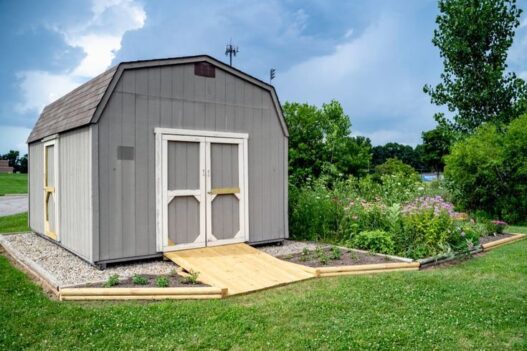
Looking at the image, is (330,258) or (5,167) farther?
(5,167)

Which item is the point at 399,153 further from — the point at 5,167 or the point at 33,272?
the point at 33,272

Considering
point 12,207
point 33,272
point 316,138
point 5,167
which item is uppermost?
point 316,138

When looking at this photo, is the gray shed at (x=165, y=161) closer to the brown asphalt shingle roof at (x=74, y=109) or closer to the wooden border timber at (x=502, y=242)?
the brown asphalt shingle roof at (x=74, y=109)

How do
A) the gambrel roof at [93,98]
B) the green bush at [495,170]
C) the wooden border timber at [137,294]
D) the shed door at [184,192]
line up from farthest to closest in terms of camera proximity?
the green bush at [495,170] → the shed door at [184,192] → the gambrel roof at [93,98] → the wooden border timber at [137,294]

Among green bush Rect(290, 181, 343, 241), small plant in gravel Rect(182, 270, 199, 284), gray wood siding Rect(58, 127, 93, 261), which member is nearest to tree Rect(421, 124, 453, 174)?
green bush Rect(290, 181, 343, 241)

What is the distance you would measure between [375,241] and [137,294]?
4319 millimetres

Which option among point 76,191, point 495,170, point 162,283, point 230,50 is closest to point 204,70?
point 76,191

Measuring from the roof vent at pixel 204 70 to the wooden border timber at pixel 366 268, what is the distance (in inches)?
152

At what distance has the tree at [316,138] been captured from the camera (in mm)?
28109

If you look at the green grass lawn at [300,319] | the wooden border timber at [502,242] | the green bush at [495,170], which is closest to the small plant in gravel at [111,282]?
the green grass lawn at [300,319]

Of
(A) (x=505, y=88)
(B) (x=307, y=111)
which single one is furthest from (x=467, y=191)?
(B) (x=307, y=111)

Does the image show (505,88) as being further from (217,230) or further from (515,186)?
(217,230)

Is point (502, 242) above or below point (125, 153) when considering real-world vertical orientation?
below

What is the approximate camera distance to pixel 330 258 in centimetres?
682
